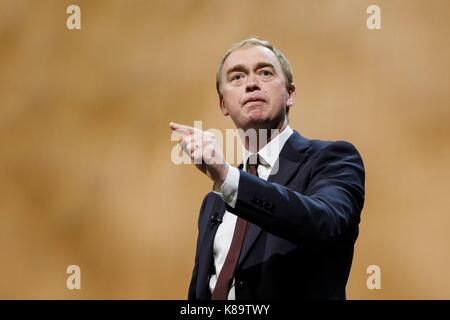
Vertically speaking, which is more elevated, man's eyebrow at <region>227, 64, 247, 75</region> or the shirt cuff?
man's eyebrow at <region>227, 64, 247, 75</region>

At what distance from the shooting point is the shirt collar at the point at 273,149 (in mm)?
1653

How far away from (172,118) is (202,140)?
5.61 feet

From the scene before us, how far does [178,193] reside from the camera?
2.85 m


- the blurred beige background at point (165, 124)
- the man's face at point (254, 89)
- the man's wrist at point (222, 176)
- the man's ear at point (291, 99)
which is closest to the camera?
the man's wrist at point (222, 176)

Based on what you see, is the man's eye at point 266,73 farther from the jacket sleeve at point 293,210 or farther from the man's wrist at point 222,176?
the man's wrist at point 222,176

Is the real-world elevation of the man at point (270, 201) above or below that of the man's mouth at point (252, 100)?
below

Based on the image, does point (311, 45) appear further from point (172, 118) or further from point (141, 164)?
point (141, 164)

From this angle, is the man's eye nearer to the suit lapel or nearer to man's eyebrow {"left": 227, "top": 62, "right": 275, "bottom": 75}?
man's eyebrow {"left": 227, "top": 62, "right": 275, "bottom": 75}

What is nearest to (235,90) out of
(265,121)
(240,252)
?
(265,121)

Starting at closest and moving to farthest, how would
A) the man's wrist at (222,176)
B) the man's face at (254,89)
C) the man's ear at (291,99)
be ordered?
the man's wrist at (222,176) → the man's face at (254,89) → the man's ear at (291,99)

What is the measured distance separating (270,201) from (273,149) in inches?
17.5

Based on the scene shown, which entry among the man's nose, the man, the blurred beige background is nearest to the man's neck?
the man

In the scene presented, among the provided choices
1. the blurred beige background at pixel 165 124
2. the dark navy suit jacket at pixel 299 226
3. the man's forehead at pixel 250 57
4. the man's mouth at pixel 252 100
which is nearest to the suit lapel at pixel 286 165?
the dark navy suit jacket at pixel 299 226

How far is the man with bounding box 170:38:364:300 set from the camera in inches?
48.9
